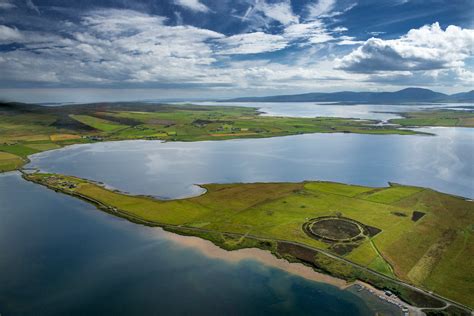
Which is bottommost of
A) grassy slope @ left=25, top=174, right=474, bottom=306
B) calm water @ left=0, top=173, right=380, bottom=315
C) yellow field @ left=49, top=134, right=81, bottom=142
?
calm water @ left=0, top=173, right=380, bottom=315

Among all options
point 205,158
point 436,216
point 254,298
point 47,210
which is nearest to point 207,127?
point 205,158

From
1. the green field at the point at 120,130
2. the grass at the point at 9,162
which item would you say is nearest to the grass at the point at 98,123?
the green field at the point at 120,130

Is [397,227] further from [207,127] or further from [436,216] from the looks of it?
[207,127]

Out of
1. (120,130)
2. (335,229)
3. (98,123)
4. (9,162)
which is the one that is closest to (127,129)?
(120,130)

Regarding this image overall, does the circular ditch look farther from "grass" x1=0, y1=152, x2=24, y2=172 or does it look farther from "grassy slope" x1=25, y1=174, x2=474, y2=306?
"grass" x1=0, y1=152, x2=24, y2=172

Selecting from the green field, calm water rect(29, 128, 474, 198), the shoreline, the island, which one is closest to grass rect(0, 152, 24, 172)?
the island

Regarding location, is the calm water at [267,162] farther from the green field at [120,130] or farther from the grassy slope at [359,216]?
the green field at [120,130]
